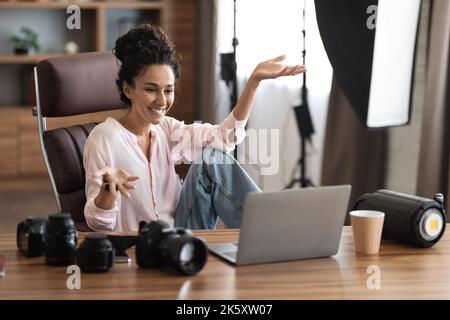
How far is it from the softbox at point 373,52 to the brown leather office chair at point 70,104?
3.85 feet

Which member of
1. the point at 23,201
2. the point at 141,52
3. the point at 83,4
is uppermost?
the point at 83,4

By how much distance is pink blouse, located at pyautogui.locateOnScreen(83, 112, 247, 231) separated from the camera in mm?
2465

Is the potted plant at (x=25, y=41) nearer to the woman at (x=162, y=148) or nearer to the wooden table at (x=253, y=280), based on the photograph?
the woman at (x=162, y=148)

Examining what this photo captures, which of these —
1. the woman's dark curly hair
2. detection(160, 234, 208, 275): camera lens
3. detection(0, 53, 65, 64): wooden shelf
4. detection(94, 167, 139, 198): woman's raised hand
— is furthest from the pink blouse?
detection(0, 53, 65, 64): wooden shelf

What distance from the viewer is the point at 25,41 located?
5562 mm

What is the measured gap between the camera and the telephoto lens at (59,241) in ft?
5.75

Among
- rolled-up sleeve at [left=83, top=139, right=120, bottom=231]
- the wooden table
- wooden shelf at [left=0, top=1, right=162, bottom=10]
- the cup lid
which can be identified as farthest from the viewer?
wooden shelf at [left=0, top=1, right=162, bottom=10]

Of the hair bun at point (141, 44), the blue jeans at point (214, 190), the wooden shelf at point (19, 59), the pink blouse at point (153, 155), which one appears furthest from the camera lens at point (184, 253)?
the wooden shelf at point (19, 59)

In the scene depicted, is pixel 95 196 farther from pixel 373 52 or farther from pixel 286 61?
pixel 286 61

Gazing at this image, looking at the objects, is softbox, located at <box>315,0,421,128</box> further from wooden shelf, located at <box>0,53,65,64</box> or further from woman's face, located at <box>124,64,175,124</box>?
wooden shelf, located at <box>0,53,65,64</box>

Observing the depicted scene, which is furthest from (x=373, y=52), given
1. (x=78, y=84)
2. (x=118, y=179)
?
(x=118, y=179)

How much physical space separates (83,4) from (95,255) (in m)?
4.02
